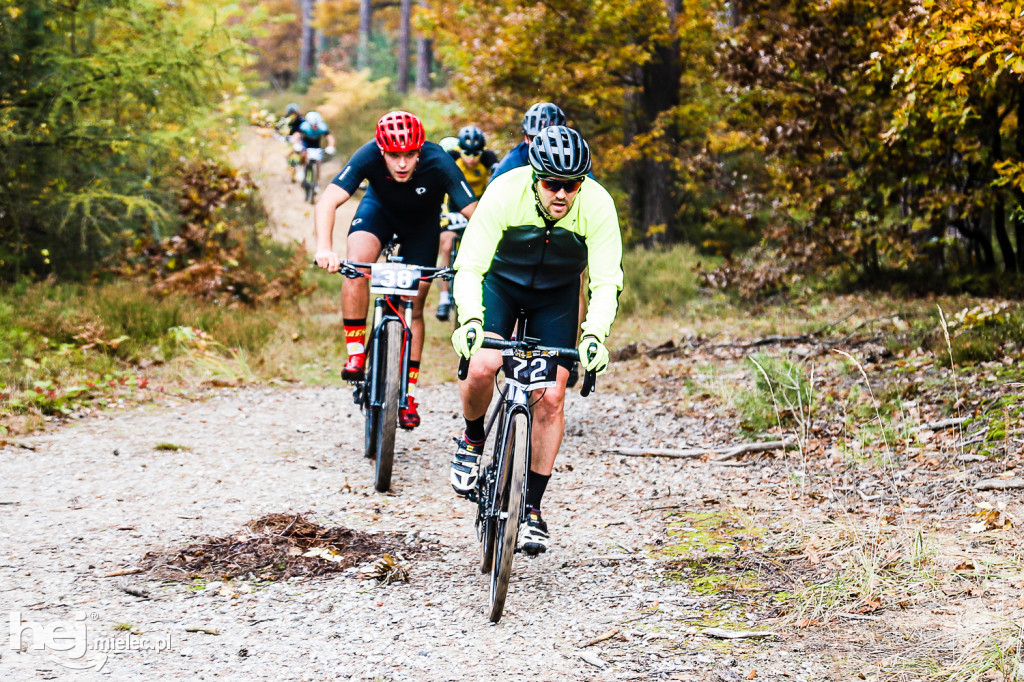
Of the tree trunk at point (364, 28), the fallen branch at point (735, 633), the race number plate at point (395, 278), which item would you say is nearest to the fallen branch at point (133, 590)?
the race number plate at point (395, 278)

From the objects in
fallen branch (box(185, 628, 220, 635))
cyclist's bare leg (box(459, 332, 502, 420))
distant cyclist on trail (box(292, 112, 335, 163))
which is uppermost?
distant cyclist on trail (box(292, 112, 335, 163))

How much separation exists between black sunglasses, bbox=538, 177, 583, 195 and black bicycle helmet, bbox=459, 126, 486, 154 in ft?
18.8

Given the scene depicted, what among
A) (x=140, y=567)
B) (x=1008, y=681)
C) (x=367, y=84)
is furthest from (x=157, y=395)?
(x=367, y=84)

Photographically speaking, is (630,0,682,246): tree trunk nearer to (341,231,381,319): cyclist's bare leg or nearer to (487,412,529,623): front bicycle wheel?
(341,231,381,319): cyclist's bare leg

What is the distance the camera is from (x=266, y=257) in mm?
15172

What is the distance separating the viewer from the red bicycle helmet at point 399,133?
19.6 feet

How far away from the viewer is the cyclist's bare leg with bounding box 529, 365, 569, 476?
4480 mm

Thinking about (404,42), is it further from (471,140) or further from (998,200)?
(998,200)

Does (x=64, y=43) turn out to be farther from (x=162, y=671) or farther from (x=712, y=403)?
(x=162, y=671)

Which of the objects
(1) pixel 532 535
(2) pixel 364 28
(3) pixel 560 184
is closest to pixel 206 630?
(1) pixel 532 535

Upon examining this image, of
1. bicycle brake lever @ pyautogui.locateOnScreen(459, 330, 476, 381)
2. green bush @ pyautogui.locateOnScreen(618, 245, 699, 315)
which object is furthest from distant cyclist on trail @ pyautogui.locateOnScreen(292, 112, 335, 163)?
bicycle brake lever @ pyautogui.locateOnScreen(459, 330, 476, 381)

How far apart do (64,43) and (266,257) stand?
5.17 m

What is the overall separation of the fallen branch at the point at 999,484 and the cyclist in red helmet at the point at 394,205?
3512 millimetres

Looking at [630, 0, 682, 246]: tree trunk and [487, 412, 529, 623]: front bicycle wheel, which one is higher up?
[630, 0, 682, 246]: tree trunk
